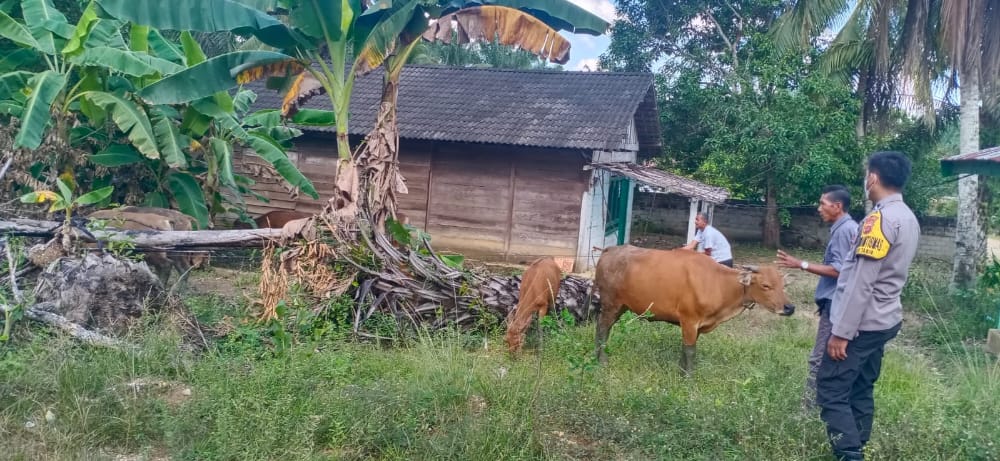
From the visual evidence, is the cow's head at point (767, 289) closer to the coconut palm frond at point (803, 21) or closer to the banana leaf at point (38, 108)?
the banana leaf at point (38, 108)

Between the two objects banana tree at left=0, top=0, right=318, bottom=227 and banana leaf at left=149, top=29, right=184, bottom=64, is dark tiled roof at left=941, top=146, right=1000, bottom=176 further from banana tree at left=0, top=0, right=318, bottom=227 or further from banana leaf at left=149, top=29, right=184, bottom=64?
banana leaf at left=149, top=29, right=184, bottom=64

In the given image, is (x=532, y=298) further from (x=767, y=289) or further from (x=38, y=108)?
(x=38, y=108)

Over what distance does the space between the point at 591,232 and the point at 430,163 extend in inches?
131

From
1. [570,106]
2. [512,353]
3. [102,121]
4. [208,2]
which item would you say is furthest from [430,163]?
[512,353]

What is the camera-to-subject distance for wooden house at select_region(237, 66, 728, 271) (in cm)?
1312

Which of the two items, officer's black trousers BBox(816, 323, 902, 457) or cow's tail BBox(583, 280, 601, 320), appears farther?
cow's tail BBox(583, 280, 601, 320)

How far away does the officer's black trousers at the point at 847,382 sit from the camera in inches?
165

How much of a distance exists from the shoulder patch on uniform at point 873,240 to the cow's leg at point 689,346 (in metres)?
2.41

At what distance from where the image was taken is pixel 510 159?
44.5 feet

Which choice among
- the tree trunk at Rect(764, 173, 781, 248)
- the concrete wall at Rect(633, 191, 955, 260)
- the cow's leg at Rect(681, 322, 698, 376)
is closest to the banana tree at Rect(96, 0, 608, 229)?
the cow's leg at Rect(681, 322, 698, 376)

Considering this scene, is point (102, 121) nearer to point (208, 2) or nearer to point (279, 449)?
point (208, 2)

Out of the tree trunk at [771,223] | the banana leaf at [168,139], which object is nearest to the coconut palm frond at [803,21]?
the tree trunk at [771,223]

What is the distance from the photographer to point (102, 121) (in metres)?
9.31

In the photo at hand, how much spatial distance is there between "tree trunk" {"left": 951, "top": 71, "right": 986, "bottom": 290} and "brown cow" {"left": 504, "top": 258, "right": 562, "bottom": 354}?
7487 mm
